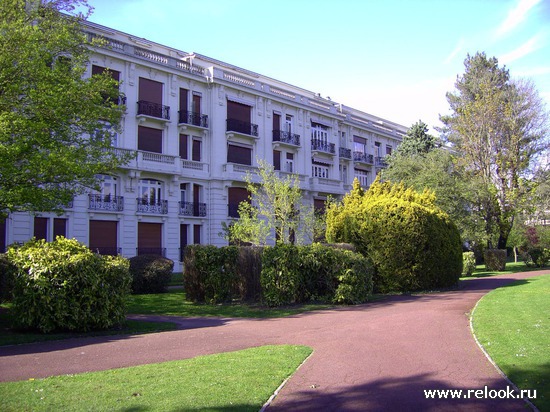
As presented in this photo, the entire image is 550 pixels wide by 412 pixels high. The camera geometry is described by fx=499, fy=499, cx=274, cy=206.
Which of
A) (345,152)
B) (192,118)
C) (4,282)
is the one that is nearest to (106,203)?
(192,118)

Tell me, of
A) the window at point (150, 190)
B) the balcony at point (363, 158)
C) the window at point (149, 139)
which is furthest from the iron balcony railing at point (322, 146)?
the window at point (150, 190)

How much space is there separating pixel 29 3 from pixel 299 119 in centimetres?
2640

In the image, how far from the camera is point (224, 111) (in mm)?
35938

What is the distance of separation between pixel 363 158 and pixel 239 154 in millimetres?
15649

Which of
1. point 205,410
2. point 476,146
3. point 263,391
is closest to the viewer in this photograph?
point 205,410

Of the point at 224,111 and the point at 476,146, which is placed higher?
the point at 224,111

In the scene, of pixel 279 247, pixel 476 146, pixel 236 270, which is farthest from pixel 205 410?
pixel 476 146

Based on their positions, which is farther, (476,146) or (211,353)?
(476,146)

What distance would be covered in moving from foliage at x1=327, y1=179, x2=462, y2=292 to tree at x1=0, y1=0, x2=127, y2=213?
10067mm

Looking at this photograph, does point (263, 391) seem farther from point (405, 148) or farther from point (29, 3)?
point (405, 148)

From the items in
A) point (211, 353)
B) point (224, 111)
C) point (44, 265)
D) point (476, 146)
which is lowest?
point (211, 353)

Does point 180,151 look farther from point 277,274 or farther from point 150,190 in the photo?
point 277,274

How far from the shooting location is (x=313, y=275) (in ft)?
55.9

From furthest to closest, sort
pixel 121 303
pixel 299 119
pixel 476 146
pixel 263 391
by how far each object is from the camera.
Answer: pixel 299 119
pixel 476 146
pixel 121 303
pixel 263 391
